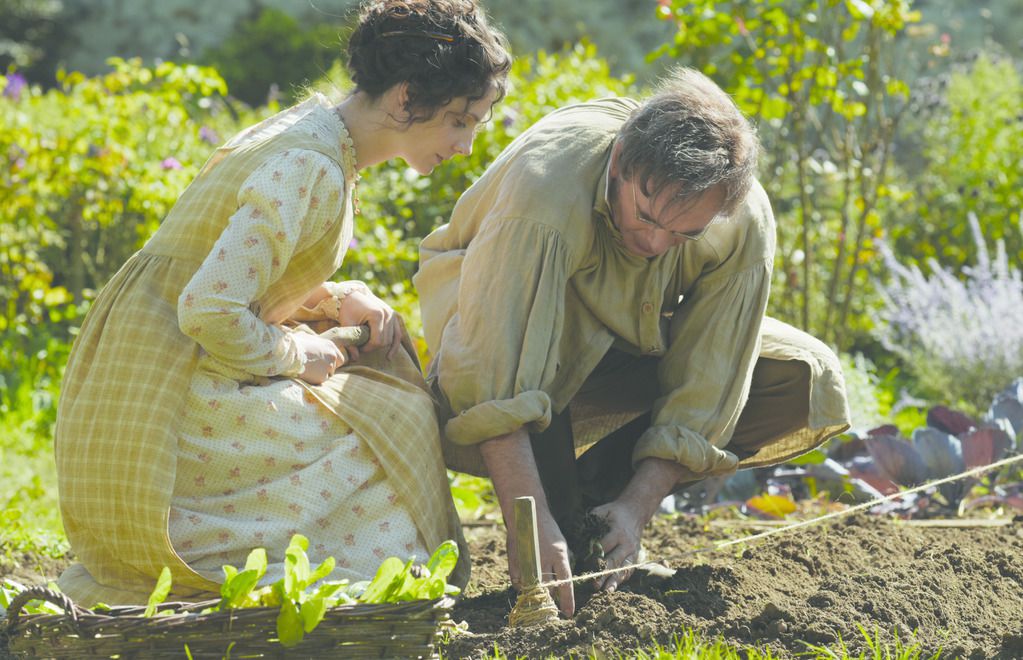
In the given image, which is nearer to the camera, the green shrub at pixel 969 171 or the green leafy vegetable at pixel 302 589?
the green leafy vegetable at pixel 302 589

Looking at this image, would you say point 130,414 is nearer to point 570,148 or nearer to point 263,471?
point 263,471

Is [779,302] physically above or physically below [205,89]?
below

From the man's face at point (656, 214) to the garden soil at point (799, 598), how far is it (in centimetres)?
71

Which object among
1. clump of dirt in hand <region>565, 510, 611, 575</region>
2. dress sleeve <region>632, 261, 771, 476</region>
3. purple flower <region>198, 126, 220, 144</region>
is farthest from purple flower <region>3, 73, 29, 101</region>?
clump of dirt in hand <region>565, 510, 611, 575</region>

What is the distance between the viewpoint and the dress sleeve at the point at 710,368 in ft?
10.0

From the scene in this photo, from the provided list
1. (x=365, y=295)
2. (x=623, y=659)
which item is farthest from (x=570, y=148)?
(x=623, y=659)

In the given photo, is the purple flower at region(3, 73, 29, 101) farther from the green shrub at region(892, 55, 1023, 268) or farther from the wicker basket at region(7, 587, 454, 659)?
the wicker basket at region(7, 587, 454, 659)

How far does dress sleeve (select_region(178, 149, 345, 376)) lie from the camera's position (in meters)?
2.46

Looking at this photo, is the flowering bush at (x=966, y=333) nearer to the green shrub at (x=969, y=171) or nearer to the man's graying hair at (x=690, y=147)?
the green shrub at (x=969, y=171)

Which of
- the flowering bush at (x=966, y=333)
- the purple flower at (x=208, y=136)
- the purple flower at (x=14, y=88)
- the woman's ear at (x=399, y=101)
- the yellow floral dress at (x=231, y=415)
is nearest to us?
the yellow floral dress at (x=231, y=415)

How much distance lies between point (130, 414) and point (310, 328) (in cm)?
61

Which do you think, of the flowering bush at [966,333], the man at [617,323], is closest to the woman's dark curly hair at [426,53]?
the man at [617,323]

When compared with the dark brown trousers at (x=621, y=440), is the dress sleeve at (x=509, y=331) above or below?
above

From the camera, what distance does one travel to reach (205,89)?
593 cm
